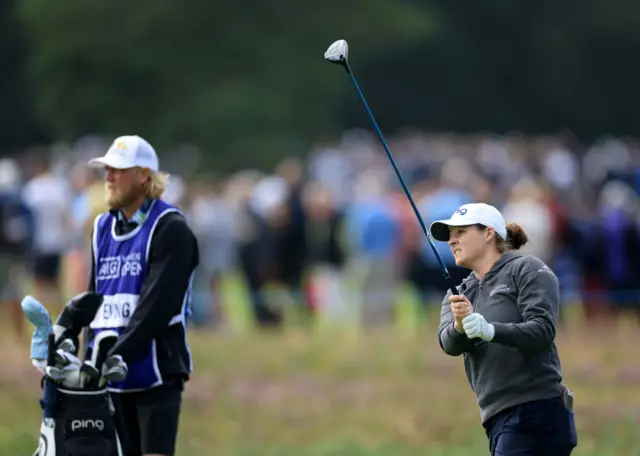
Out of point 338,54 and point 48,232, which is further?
point 48,232

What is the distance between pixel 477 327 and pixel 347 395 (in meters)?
7.62

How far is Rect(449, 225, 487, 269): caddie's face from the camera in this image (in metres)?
7.89

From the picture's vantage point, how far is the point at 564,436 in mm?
7742

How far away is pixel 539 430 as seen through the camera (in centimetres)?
771

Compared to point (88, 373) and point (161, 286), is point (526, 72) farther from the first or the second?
point (88, 373)

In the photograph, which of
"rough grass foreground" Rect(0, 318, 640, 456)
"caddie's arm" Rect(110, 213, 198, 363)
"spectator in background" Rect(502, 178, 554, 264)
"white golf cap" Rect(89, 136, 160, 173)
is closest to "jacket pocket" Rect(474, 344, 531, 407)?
"caddie's arm" Rect(110, 213, 198, 363)

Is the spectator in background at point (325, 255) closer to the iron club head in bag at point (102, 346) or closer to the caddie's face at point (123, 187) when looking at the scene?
the caddie's face at point (123, 187)

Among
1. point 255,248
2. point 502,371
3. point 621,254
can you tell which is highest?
point 255,248

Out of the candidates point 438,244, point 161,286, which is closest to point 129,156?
point 161,286

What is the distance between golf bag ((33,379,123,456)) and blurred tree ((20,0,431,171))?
3061cm

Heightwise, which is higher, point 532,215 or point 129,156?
point 532,215

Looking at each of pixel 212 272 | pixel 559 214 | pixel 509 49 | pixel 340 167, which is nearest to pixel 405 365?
pixel 559 214

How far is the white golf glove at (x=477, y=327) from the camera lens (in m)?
7.41

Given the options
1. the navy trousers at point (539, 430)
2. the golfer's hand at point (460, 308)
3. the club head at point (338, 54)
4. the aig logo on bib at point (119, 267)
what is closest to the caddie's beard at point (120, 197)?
the aig logo on bib at point (119, 267)
